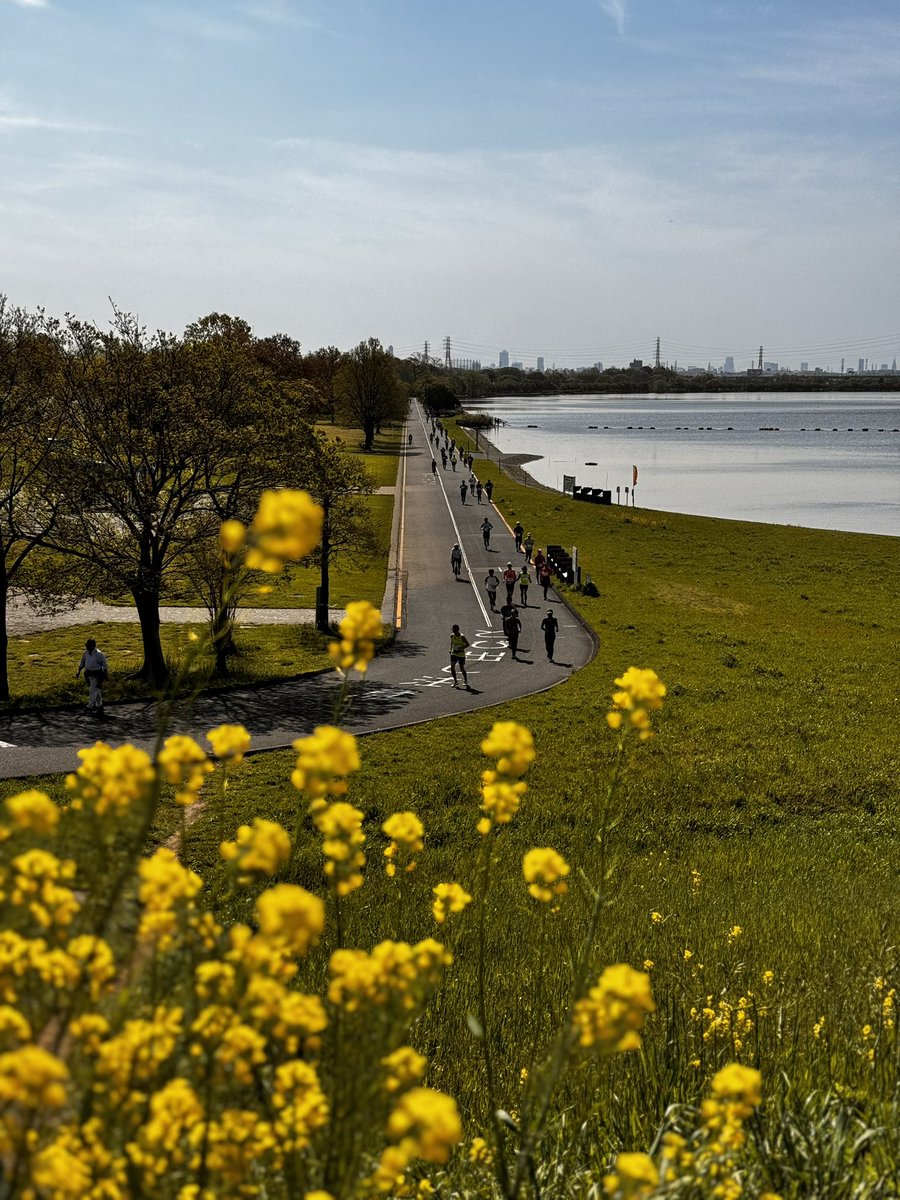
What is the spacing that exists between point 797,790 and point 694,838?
3.33 m

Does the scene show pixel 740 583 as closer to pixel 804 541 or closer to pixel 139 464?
pixel 804 541

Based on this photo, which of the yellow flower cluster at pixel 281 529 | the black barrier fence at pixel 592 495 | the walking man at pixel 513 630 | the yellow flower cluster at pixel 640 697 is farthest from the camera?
the black barrier fence at pixel 592 495

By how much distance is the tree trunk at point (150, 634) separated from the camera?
24.4m

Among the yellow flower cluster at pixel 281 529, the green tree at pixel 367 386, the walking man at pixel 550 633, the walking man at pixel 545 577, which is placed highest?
the green tree at pixel 367 386

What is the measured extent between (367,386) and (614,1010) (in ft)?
318

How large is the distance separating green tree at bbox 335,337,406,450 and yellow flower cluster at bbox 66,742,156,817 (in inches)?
3771

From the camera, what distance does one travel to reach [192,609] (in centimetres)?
3378

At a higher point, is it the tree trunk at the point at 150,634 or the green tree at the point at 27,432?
the green tree at the point at 27,432

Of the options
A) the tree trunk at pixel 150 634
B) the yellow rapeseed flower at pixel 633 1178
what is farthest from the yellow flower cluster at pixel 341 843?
the tree trunk at pixel 150 634

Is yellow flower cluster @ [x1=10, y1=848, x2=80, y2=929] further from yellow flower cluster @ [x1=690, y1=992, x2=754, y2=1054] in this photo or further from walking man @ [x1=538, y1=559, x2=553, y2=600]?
walking man @ [x1=538, y1=559, x2=553, y2=600]

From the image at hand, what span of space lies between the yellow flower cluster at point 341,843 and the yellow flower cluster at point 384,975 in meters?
0.37

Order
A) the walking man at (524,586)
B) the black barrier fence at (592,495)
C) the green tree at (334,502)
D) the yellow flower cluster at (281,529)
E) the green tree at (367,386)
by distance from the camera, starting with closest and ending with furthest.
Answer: the yellow flower cluster at (281,529)
the green tree at (334,502)
the walking man at (524,586)
the black barrier fence at (592,495)
the green tree at (367,386)

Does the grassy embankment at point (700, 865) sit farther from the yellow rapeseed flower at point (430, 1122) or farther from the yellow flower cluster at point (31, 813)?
the yellow rapeseed flower at point (430, 1122)

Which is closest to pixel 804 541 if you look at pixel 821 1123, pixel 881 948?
pixel 881 948
